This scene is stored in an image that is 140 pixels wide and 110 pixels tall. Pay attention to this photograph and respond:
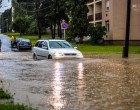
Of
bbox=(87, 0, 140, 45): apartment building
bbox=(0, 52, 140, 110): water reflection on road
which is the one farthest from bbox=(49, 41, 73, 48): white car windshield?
bbox=(87, 0, 140, 45): apartment building

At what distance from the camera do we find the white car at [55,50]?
87.0 ft

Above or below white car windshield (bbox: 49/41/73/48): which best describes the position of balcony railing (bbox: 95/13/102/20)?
above

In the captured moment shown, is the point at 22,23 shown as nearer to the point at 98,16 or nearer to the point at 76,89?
the point at 98,16

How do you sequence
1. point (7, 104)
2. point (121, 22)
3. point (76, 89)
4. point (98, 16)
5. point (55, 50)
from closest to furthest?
point (7, 104)
point (76, 89)
point (55, 50)
point (121, 22)
point (98, 16)

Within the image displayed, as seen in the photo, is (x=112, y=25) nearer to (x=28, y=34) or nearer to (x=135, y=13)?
(x=135, y=13)

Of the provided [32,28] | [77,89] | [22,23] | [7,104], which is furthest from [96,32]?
[22,23]

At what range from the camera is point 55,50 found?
26641 millimetres

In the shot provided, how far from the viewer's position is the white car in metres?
26.5

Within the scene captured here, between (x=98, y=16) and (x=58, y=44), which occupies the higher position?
(x=98, y=16)

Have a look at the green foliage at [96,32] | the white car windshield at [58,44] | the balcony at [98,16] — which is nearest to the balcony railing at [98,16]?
the balcony at [98,16]

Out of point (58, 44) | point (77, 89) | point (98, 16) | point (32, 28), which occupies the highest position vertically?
point (98, 16)

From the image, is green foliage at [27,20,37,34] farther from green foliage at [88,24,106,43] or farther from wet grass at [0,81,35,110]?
wet grass at [0,81,35,110]

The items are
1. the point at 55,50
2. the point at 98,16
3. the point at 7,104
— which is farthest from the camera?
the point at 98,16

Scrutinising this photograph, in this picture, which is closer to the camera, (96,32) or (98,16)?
(96,32)
